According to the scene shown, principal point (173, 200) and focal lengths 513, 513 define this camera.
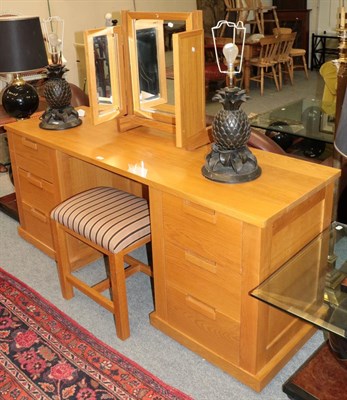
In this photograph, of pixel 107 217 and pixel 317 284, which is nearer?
pixel 317 284

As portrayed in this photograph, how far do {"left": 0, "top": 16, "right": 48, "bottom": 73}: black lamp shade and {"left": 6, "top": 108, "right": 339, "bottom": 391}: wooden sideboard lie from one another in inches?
27.4

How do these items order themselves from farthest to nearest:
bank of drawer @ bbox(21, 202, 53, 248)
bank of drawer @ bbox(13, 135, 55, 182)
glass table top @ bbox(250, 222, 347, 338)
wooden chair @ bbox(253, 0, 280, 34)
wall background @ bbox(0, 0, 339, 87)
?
wooden chair @ bbox(253, 0, 280, 34)
wall background @ bbox(0, 0, 339, 87)
bank of drawer @ bbox(21, 202, 53, 248)
bank of drawer @ bbox(13, 135, 55, 182)
glass table top @ bbox(250, 222, 347, 338)

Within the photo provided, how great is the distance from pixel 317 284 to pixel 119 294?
774 millimetres

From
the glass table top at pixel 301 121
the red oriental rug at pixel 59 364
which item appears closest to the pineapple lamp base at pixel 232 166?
the red oriental rug at pixel 59 364

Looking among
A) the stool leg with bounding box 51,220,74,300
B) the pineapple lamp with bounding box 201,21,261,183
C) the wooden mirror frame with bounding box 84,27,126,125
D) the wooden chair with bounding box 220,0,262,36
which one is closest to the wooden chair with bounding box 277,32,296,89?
the wooden chair with bounding box 220,0,262,36

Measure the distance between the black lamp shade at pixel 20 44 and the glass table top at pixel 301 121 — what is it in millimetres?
1643

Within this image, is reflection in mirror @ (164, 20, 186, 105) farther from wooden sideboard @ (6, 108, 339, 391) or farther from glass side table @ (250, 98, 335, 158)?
glass side table @ (250, 98, 335, 158)

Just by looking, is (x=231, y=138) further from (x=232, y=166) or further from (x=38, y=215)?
(x=38, y=215)

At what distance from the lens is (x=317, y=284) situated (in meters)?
1.67

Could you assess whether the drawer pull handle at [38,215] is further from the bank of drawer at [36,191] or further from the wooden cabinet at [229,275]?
the wooden cabinet at [229,275]

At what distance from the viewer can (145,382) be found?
188cm

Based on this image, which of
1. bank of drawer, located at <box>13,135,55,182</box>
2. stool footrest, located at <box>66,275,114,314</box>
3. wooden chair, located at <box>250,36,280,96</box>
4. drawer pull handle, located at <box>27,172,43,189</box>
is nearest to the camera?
stool footrest, located at <box>66,275,114,314</box>

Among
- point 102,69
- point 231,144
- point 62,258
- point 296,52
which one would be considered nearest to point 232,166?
point 231,144

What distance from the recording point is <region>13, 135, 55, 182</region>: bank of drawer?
2.44 m
